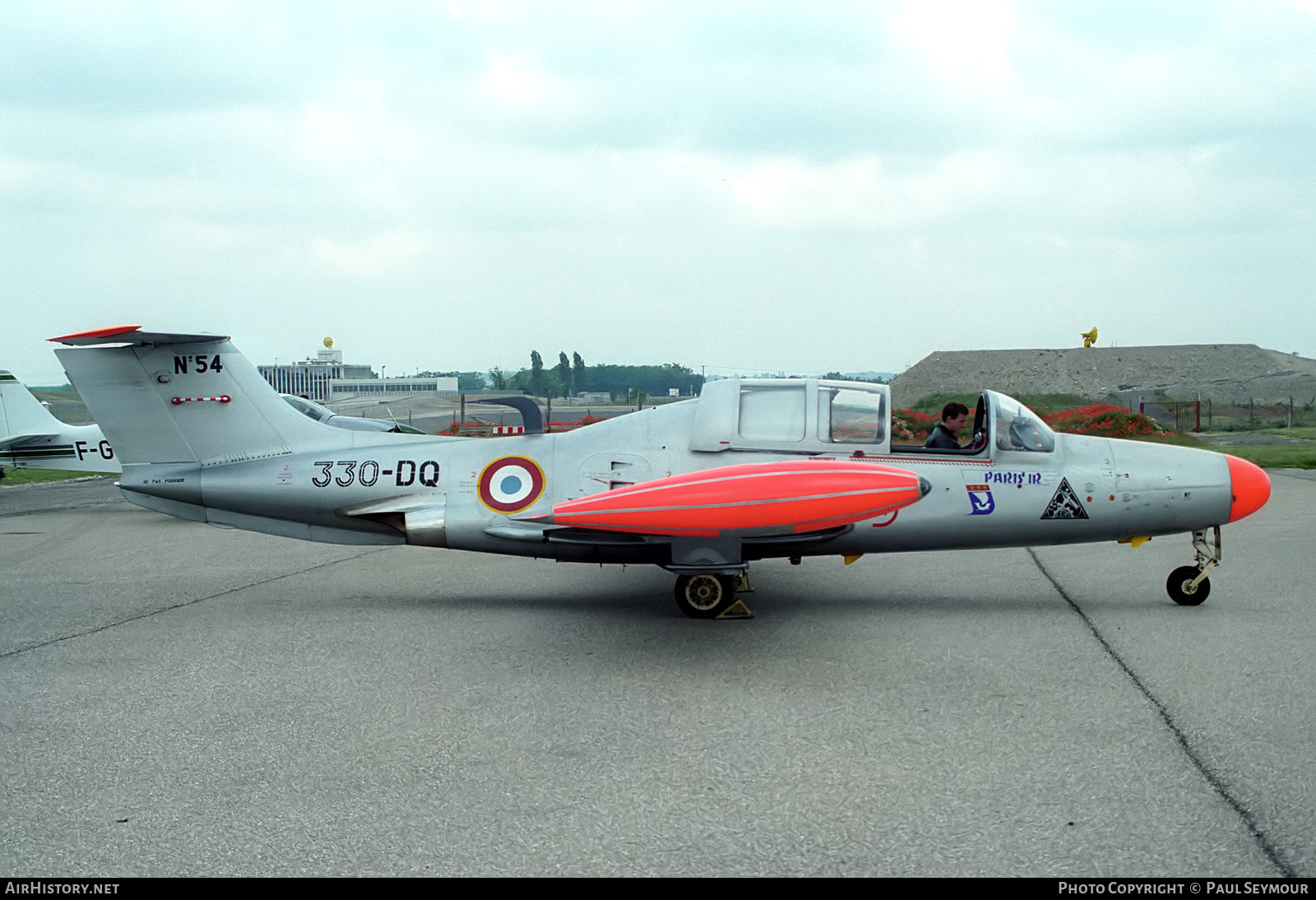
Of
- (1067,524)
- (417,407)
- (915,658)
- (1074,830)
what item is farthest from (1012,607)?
(417,407)

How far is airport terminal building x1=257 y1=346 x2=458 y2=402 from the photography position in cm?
6481

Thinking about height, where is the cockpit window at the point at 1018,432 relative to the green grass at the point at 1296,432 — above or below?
above

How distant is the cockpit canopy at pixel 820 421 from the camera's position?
791cm

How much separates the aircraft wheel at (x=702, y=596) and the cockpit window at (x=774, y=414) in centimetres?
121

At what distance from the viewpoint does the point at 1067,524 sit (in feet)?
25.9

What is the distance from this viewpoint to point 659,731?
5.11 m

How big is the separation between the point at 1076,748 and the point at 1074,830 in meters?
1.01

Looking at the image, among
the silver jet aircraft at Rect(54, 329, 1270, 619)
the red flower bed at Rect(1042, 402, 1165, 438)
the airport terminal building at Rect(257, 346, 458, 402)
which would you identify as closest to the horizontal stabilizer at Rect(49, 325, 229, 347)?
the silver jet aircraft at Rect(54, 329, 1270, 619)

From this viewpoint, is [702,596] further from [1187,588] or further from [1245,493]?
[1245,493]

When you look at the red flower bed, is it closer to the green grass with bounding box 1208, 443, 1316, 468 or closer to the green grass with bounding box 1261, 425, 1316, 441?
the green grass with bounding box 1208, 443, 1316, 468

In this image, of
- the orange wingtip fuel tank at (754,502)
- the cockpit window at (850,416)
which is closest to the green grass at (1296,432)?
the cockpit window at (850,416)

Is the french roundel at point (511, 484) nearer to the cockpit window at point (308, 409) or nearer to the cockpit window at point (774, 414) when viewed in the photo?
the cockpit window at point (774, 414)

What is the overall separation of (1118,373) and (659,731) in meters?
48.1

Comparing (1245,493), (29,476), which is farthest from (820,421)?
(29,476)
